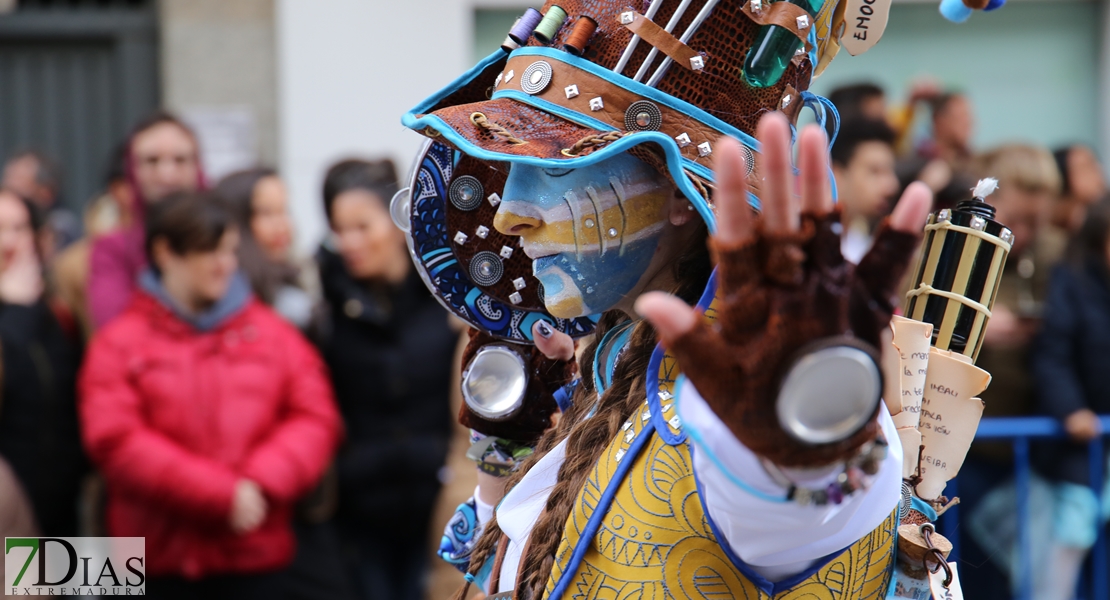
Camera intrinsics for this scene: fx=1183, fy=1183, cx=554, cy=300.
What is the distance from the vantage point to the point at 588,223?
1544mm

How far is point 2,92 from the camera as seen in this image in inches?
291

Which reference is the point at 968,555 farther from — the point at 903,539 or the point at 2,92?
the point at 2,92

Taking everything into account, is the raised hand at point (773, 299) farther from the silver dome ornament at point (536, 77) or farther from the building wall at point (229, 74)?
the building wall at point (229, 74)

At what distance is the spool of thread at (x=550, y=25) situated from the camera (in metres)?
1.55

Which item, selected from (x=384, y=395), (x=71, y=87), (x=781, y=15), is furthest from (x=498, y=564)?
(x=71, y=87)

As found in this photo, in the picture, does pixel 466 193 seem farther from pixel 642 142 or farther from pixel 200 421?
pixel 200 421

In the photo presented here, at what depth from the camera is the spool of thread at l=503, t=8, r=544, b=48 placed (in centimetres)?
162

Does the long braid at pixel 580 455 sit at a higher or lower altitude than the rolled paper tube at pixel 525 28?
lower

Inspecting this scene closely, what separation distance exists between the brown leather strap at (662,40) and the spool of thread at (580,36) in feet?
0.18

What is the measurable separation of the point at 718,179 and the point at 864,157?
149 inches

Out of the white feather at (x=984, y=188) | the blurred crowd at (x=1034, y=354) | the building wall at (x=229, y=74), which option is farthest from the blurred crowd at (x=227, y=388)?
the white feather at (x=984, y=188)

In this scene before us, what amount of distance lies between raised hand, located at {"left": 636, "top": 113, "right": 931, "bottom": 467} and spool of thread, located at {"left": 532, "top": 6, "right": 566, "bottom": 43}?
1.62 feet

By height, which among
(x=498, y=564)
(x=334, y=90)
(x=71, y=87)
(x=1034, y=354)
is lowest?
(x=1034, y=354)

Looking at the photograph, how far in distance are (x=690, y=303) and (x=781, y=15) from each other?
397mm
